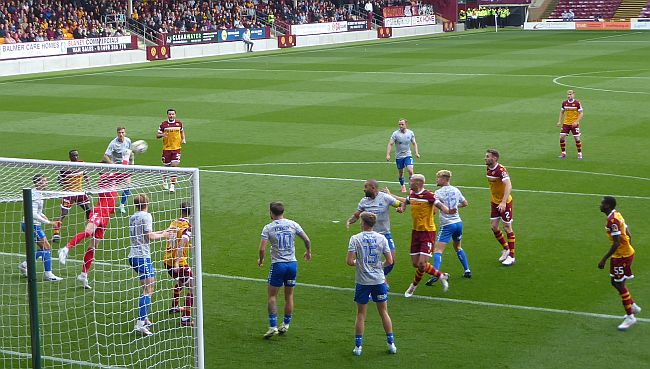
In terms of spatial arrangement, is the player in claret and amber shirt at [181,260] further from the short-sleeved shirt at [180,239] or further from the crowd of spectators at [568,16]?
the crowd of spectators at [568,16]

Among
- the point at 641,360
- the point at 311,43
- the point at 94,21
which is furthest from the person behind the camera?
the point at 311,43

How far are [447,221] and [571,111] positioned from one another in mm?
11160

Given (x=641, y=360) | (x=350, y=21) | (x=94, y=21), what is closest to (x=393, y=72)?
(x=94, y=21)

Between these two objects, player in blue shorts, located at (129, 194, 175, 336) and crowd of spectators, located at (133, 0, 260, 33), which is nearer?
player in blue shorts, located at (129, 194, 175, 336)

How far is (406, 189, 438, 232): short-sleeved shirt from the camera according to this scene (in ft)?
48.2

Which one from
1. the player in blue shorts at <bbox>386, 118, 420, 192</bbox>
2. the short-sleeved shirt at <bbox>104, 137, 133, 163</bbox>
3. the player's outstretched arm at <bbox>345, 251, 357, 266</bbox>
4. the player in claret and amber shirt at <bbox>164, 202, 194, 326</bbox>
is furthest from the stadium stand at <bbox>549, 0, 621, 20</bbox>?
the player's outstretched arm at <bbox>345, 251, 357, 266</bbox>

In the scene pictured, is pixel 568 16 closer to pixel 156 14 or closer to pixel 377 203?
pixel 156 14

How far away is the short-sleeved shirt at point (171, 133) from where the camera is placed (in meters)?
23.4

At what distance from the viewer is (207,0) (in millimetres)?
72812

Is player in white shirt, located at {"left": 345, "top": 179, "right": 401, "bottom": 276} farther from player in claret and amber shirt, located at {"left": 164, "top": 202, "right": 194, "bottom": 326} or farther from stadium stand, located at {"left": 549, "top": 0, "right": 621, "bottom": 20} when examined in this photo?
stadium stand, located at {"left": 549, "top": 0, "right": 621, "bottom": 20}

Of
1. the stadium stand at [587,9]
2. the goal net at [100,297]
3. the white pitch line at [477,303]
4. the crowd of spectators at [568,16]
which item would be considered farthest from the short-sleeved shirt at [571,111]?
the stadium stand at [587,9]

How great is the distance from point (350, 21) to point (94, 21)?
2147 centimetres

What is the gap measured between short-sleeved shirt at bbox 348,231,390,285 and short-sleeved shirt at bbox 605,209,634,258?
9.84 feet

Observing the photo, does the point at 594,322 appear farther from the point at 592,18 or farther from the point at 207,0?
the point at 592,18
